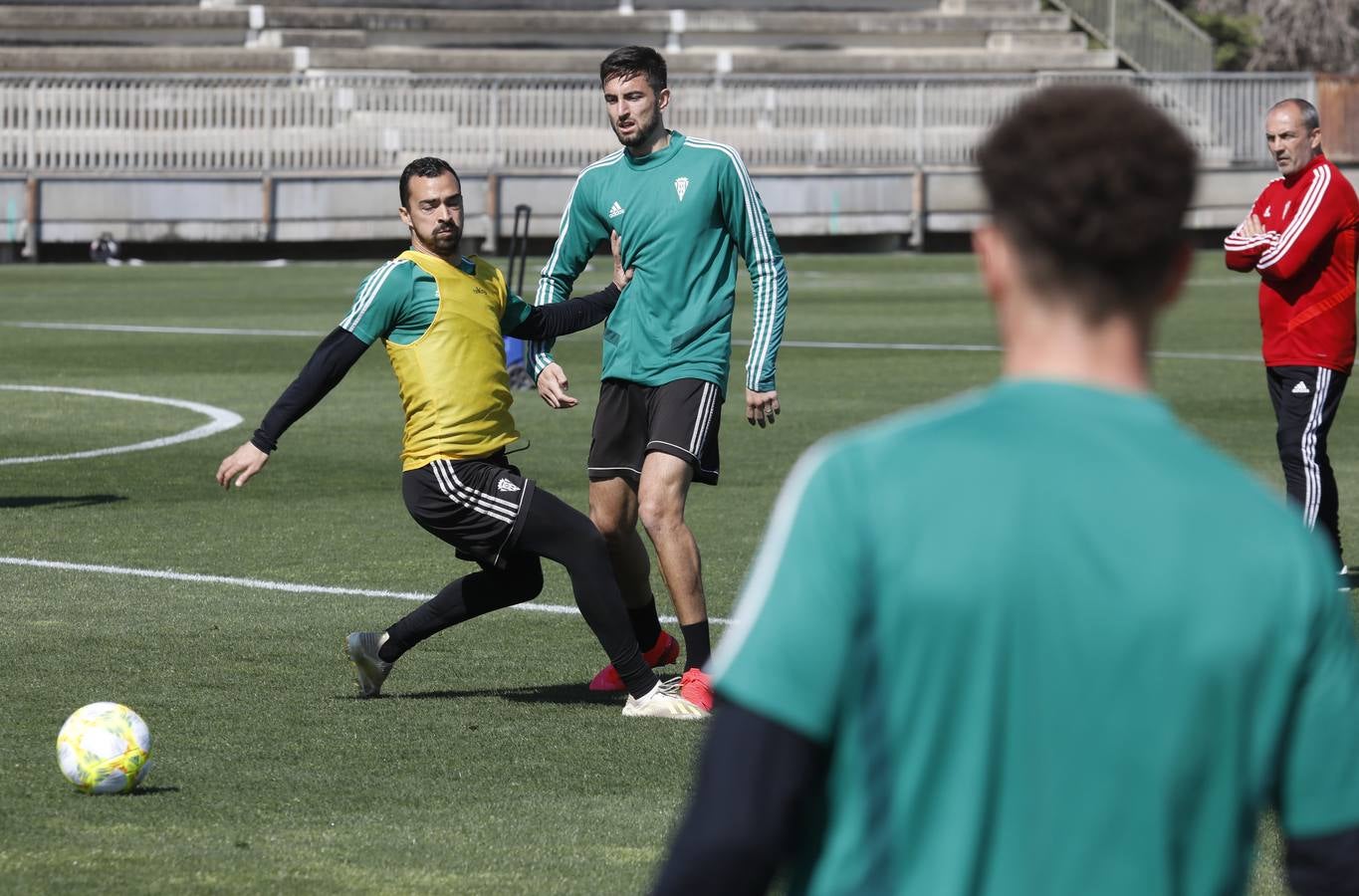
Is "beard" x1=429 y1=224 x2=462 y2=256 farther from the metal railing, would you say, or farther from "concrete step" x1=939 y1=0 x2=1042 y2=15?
"concrete step" x1=939 y1=0 x2=1042 y2=15

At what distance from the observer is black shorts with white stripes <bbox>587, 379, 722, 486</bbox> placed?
739 centimetres

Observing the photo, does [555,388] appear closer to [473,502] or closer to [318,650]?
[473,502]

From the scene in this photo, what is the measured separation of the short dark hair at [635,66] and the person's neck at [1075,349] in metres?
5.45

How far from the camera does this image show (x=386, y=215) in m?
38.7

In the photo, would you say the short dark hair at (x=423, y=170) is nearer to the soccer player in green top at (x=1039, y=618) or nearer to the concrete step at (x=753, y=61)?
the soccer player in green top at (x=1039, y=618)

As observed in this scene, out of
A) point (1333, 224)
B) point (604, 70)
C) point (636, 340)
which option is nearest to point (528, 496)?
point (636, 340)

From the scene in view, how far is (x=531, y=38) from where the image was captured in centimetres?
→ 4781

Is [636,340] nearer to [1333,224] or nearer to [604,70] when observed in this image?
[604,70]

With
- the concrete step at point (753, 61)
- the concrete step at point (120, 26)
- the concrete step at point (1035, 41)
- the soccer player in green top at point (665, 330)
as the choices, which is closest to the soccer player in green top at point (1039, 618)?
the soccer player in green top at point (665, 330)

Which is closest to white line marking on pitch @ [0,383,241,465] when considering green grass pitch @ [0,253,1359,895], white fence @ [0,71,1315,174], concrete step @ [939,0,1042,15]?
green grass pitch @ [0,253,1359,895]

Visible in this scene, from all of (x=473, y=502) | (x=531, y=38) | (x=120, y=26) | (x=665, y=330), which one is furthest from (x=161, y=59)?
(x=473, y=502)

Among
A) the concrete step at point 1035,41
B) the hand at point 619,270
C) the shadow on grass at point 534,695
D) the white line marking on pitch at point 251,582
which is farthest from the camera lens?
the concrete step at point 1035,41

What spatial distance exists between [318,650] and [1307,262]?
172 inches

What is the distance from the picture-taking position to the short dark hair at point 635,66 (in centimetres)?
736
